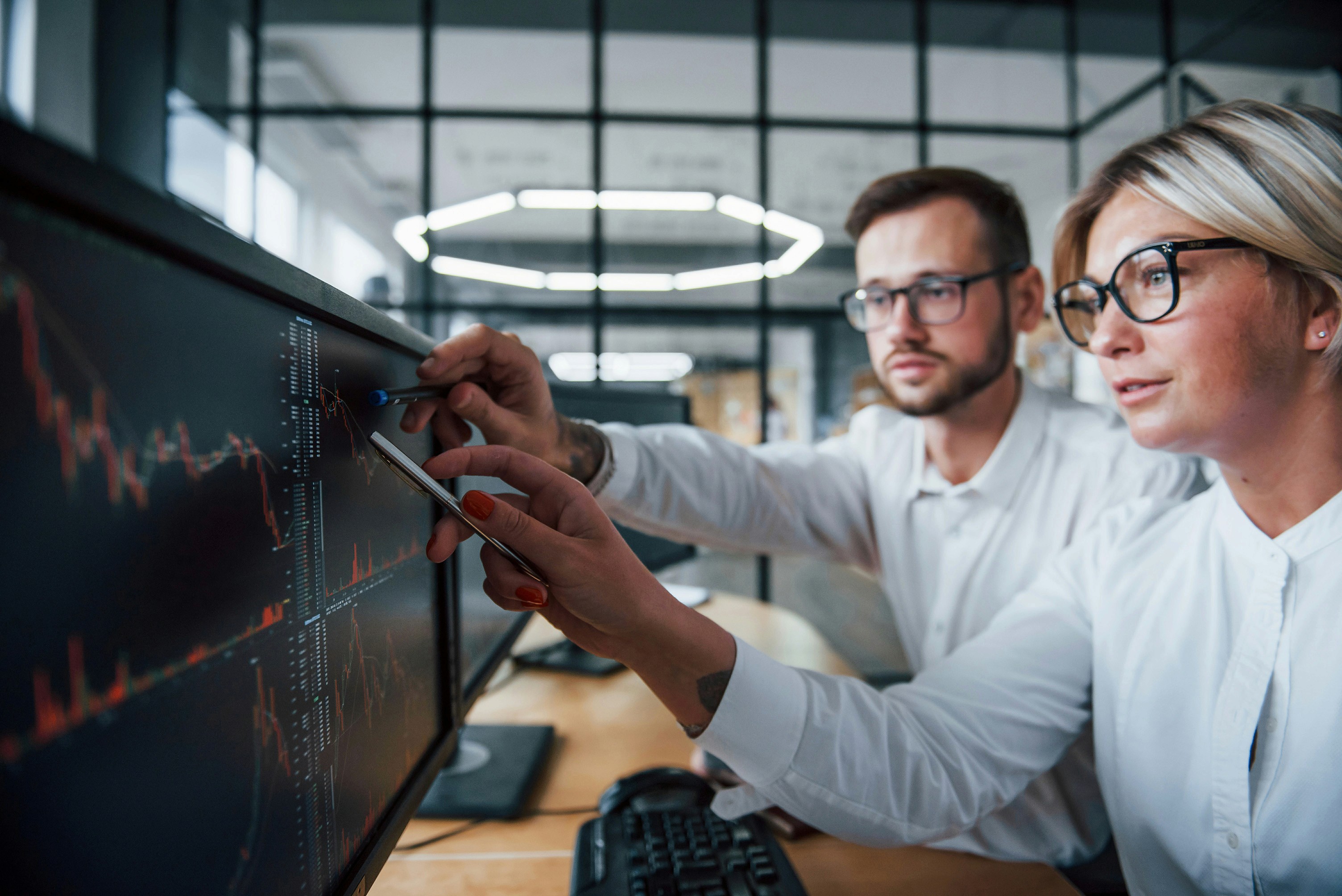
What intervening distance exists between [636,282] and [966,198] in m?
2.00

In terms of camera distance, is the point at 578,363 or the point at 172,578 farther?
the point at 578,363

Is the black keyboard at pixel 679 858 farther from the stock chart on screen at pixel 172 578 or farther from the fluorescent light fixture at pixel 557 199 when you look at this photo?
the fluorescent light fixture at pixel 557 199

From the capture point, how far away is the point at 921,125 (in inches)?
127

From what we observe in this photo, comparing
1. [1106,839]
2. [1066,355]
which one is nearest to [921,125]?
[1066,355]

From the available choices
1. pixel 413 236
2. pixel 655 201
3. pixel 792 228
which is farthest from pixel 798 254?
pixel 413 236

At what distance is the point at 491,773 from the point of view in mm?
937

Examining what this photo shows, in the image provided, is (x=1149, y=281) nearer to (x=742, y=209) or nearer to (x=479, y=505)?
(x=479, y=505)

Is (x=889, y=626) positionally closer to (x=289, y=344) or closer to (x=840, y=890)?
(x=840, y=890)

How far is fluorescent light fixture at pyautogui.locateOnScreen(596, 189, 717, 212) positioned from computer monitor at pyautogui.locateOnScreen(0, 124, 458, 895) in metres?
2.89

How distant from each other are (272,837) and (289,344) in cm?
27

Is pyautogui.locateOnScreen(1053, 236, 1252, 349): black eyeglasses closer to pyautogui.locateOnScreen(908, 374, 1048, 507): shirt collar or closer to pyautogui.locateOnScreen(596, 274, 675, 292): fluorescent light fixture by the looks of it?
pyautogui.locateOnScreen(908, 374, 1048, 507): shirt collar

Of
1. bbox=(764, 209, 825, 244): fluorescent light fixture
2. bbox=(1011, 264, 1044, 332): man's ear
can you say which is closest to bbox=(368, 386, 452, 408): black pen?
bbox=(1011, 264, 1044, 332): man's ear

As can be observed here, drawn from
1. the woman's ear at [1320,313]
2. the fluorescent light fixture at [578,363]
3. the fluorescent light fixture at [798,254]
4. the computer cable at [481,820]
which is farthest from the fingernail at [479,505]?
the fluorescent light fixture at [798,254]

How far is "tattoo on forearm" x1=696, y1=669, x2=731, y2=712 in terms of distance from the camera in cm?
65
